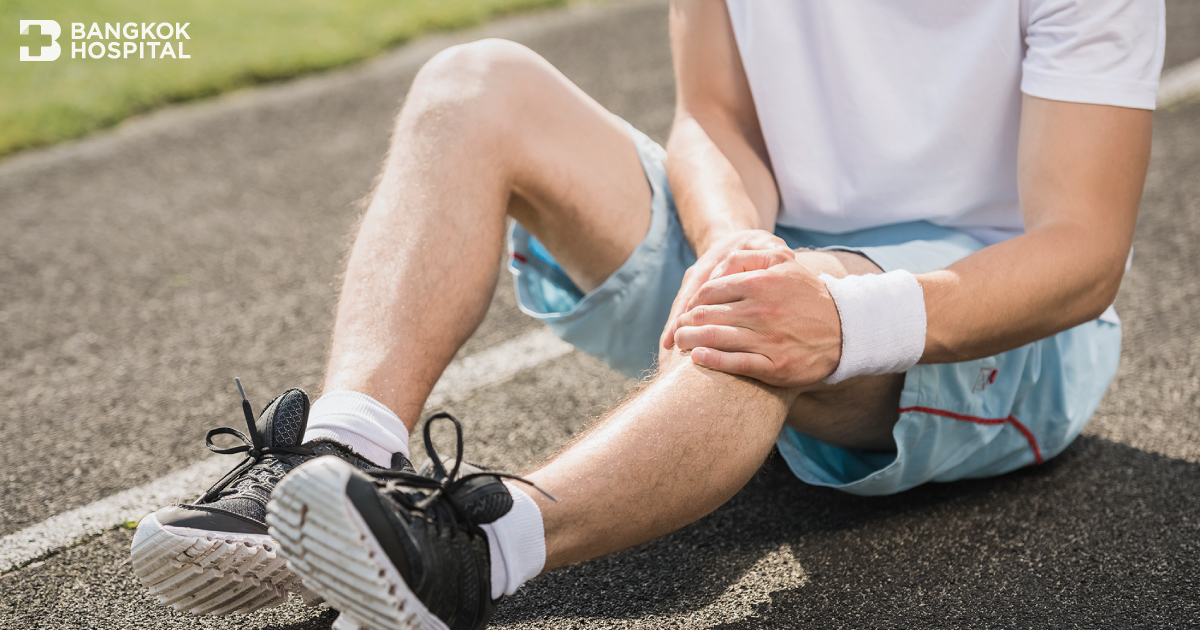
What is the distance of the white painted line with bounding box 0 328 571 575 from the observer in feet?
5.97

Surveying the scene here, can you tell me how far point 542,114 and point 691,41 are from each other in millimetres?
410

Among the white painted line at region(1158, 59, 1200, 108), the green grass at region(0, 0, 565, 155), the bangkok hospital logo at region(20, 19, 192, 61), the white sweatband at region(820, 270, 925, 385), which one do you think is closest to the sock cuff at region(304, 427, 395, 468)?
the white sweatband at region(820, 270, 925, 385)

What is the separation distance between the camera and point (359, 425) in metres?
1.45

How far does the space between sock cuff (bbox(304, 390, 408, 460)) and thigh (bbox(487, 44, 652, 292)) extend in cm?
49

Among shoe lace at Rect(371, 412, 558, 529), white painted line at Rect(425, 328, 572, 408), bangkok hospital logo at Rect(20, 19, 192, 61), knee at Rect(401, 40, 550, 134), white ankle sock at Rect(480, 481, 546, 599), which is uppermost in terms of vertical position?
knee at Rect(401, 40, 550, 134)

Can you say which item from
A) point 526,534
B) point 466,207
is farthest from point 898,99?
point 526,534

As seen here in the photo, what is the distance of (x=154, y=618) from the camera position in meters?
1.60

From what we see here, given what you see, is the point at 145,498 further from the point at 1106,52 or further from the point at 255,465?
the point at 1106,52

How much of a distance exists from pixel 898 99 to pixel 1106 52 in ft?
1.18

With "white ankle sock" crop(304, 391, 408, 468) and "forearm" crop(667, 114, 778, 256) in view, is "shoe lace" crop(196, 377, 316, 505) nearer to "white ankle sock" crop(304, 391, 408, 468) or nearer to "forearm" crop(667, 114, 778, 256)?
"white ankle sock" crop(304, 391, 408, 468)

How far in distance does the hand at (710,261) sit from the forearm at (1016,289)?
244 millimetres

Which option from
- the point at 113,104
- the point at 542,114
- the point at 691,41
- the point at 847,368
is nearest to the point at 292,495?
the point at 847,368

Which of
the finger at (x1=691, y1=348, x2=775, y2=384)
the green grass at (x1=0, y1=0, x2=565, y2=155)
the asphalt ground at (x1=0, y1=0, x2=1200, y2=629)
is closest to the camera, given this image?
the finger at (x1=691, y1=348, x2=775, y2=384)

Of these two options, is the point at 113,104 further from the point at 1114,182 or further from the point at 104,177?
the point at 1114,182
